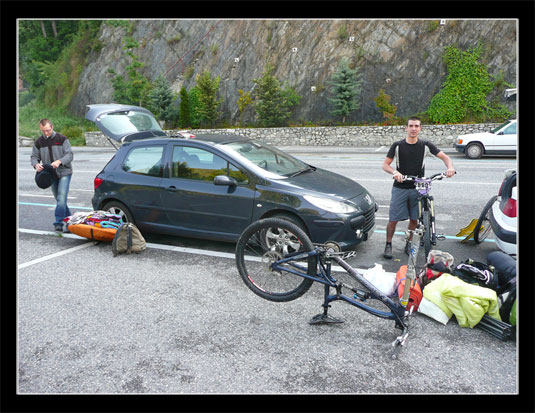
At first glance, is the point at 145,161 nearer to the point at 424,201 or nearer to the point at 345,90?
the point at 424,201

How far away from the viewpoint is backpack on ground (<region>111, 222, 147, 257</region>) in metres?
6.06

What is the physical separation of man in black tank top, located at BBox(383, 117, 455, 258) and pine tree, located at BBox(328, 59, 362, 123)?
64.7 ft

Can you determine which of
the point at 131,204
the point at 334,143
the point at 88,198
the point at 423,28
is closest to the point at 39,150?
the point at 131,204

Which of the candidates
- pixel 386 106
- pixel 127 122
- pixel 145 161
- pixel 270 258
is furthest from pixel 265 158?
pixel 386 106

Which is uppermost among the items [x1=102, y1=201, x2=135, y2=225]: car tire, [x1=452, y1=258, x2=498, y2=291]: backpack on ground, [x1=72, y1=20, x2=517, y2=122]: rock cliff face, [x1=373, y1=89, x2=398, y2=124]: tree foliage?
[x1=72, y1=20, x2=517, y2=122]: rock cliff face

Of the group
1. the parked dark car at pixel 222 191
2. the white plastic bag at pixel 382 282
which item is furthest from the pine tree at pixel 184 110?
the white plastic bag at pixel 382 282

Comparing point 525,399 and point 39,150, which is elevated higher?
point 39,150

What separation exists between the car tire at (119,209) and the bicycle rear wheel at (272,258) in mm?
3066

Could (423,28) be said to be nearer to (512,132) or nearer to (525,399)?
(512,132)

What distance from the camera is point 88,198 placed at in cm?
1055

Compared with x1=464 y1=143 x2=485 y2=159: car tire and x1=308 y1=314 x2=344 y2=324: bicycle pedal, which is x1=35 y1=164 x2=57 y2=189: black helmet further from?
x1=464 y1=143 x2=485 y2=159: car tire

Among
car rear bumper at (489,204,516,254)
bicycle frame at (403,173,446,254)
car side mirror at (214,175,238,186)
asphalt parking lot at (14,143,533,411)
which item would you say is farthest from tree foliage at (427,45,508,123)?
asphalt parking lot at (14,143,533,411)

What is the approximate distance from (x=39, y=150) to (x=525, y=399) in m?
7.49

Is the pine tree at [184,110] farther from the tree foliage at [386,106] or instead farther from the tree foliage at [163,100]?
the tree foliage at [386,106]
